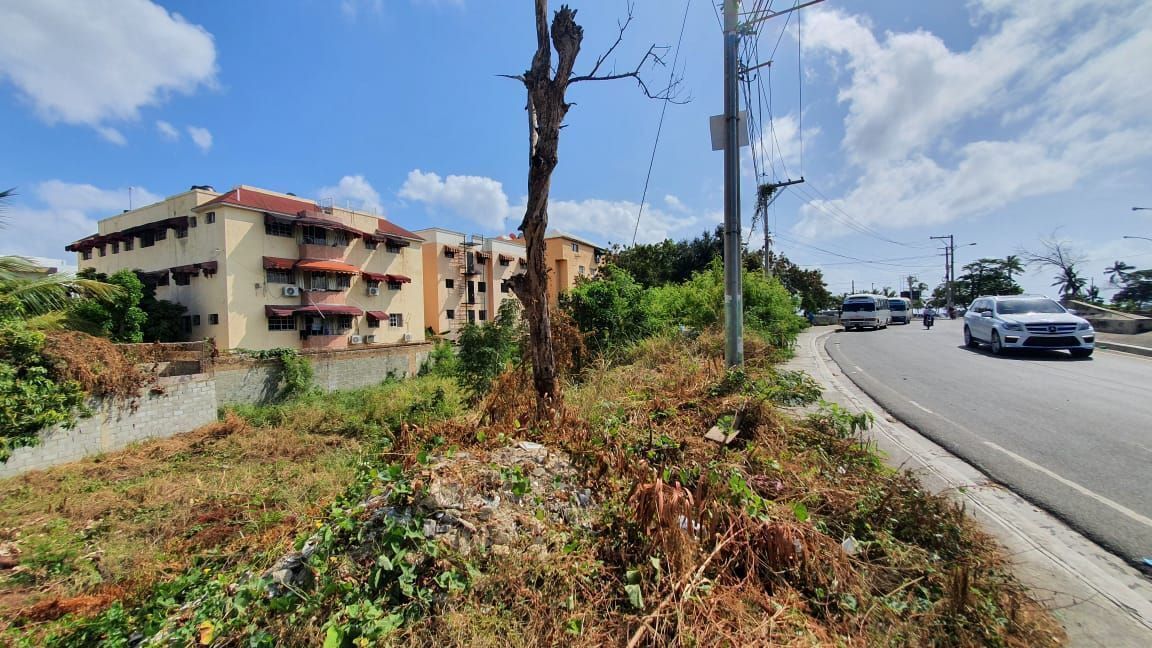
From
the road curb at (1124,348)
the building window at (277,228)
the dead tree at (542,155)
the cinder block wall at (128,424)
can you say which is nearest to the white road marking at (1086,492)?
the dead tree at (542,155)

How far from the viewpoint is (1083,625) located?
7.25ft

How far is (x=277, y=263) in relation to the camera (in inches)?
852

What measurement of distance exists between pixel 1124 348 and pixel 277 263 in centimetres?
3202

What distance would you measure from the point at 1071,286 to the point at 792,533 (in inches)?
1848

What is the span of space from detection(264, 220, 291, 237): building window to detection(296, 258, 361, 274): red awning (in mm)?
1583

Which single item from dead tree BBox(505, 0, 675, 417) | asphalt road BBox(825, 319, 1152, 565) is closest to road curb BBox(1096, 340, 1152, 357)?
asphalt road BBox(825, 319, 1152, 565)

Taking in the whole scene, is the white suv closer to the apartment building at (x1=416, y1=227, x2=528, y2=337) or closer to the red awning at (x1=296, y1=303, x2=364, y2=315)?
the apartment building at (x1=416, y1=227, x2=528, y2=337)

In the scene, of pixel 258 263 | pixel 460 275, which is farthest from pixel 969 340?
pixel 460 275

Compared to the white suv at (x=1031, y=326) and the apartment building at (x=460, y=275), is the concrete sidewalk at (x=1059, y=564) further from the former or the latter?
the apartment building at (x=460, y=275)

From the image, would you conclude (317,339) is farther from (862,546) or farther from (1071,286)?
(1071,286)

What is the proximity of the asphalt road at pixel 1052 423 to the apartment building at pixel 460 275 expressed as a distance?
26.3 m

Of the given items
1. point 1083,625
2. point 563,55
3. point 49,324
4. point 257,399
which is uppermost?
point 563,55

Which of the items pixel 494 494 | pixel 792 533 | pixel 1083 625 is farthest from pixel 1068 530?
pixel 494 494

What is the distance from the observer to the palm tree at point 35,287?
9.55 metres
